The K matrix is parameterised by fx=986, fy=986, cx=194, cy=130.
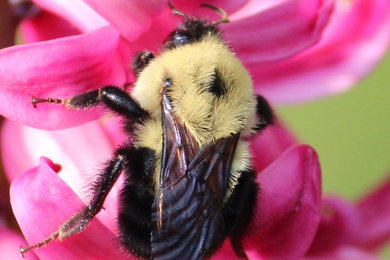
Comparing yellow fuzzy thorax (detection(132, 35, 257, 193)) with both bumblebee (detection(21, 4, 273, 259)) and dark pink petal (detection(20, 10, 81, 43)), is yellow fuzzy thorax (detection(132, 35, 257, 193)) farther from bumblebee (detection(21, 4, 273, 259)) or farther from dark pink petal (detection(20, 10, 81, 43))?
dark pink petal (detection(20, 10, 81, 43))

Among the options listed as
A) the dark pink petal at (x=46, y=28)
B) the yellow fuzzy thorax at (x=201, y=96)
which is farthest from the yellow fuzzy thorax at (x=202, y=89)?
the dark pink petal at (x=46, y=28)

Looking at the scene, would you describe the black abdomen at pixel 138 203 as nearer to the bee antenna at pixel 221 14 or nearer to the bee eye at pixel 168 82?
Result: the bee eye at pixel 168 82

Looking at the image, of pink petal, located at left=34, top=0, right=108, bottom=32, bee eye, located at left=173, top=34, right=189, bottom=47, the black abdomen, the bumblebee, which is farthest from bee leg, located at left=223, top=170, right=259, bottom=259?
pink petal, located at left=34, top=0, right=108, bottom=32

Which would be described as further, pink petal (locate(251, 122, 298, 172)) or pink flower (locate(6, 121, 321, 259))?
pink petal (locate(251, 122, 298, 172))

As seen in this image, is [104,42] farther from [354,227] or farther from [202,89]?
[354,227]

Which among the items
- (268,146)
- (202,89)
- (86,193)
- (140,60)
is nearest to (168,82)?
(202,89)
